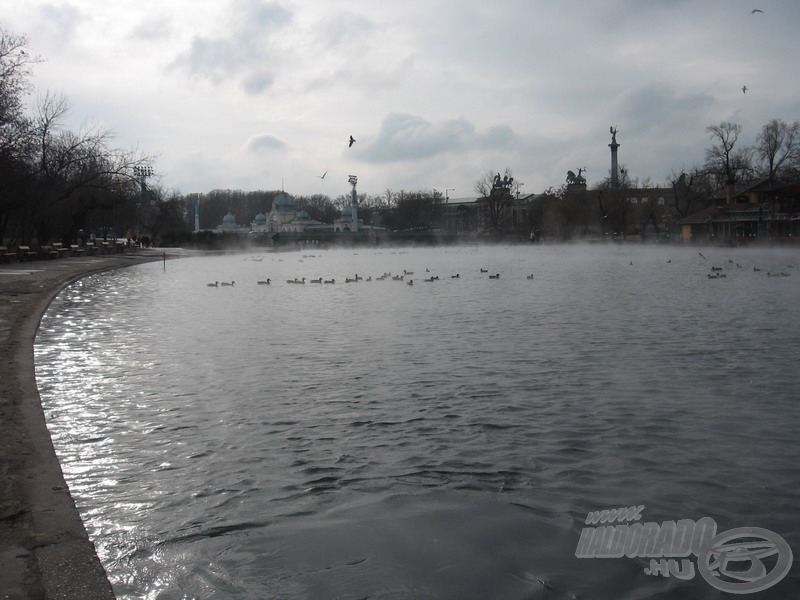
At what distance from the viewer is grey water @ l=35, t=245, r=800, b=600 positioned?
16.0 ft

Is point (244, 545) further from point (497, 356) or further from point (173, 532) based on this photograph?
point (497, 356)

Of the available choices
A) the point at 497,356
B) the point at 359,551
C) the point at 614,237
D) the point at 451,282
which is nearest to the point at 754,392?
the point at 497,356

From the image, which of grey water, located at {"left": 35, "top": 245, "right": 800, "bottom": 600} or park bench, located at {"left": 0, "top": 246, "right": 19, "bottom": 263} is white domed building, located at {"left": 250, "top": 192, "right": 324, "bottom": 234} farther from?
grey water, located at {"left": 35, "top": 245, "right": 800, "bottom": 600}

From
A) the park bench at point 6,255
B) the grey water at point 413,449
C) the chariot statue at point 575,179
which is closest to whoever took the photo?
the grey water at point 413,449

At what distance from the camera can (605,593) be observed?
4551 mm

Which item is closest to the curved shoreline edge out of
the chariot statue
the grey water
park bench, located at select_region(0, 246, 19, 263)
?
the grey water

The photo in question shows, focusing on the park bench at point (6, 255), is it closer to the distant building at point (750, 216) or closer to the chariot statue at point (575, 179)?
the distant building at point (750, 216)

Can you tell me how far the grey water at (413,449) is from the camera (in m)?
4.87

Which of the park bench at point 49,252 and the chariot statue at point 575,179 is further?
the chariot statue at point 575,179

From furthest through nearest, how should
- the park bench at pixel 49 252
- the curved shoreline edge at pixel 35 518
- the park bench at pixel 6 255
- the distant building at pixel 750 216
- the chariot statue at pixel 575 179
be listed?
the chariot statue at pixel 575 179 → the distant building at pixel 750 216 → the park bench at pixel 49 252 → the park bench at pixel 6 255 → the curved shoreline edge at pixel 35 518

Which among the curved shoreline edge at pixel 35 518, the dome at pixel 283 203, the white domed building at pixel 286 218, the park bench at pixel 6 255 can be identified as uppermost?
the dome at pixel 283 203

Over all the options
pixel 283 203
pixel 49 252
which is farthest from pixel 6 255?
pixel 283 203

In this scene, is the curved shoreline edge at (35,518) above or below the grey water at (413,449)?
above

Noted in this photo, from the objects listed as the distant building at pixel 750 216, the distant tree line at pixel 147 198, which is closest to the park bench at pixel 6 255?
the distant tree line at pixel 147 198
